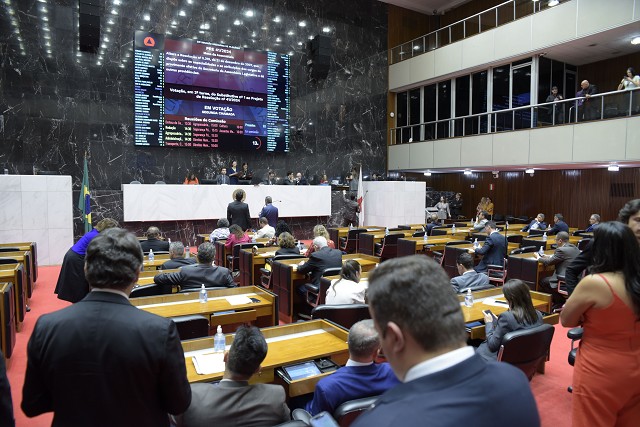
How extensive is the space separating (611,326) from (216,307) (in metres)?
2.88

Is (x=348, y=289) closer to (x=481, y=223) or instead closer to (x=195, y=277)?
(x=195, y=277)

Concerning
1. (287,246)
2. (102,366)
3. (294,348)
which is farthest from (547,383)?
(102,366)

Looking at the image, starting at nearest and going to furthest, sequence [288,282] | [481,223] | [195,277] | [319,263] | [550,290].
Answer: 1. [195,277]
2. [319,263]
3. [288,282]
4. [550,290]
5. [481,223]

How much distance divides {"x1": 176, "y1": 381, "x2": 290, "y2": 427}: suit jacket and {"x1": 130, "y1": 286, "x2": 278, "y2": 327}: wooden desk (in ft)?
5.83

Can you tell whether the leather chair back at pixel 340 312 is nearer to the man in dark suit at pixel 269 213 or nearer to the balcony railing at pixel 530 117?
the man in dark suit at pixel 269 213

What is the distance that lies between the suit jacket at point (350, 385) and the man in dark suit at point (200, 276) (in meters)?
2.41

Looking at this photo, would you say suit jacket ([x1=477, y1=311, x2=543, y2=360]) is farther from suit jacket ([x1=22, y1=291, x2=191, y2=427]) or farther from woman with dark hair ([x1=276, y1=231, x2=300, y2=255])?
woman with dark hair ([x1=276, y1=231, x2=300, y2=255])

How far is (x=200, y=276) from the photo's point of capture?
4.41m

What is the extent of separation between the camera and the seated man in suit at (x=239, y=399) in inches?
72.0

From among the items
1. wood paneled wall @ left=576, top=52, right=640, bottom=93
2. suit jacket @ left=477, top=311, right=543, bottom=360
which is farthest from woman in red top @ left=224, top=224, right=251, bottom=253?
wood paneled wall @ left=576, top=52, right=640, bottom=93

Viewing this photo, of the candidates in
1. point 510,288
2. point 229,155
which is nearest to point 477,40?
point 229,155

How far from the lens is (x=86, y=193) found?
7.31 m

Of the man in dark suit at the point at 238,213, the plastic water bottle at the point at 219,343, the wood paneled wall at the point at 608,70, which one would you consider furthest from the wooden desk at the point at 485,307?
the wood paneled wall at the point at 608,70

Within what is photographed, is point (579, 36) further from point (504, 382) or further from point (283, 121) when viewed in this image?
point (504, 382)
